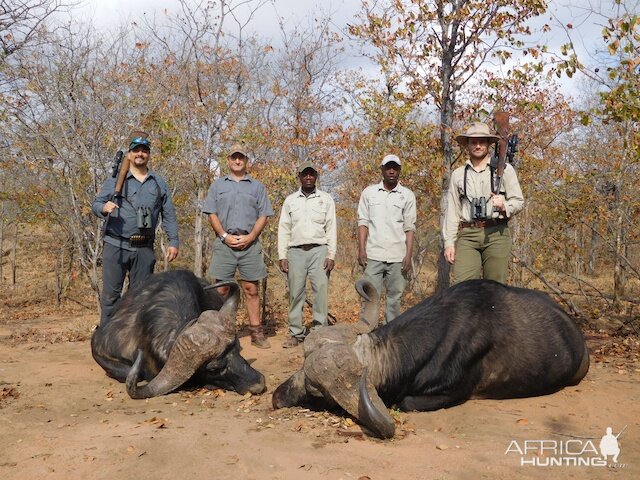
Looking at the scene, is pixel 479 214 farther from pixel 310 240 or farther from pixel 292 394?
pixel 292 394

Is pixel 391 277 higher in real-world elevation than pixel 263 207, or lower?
lower

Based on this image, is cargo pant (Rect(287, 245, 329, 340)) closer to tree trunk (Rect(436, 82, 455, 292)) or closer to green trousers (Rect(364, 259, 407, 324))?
green trousers (Rect(364, 259, 407, 324))

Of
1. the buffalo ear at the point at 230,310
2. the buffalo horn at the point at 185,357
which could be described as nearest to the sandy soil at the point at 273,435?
the buffalo horn at the point at 185,357

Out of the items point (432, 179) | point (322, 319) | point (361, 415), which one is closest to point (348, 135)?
point (432, 179)

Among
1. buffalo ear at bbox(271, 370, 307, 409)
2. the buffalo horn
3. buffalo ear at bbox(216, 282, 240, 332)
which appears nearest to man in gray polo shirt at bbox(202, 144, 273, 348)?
buffalo ear at bbox(216, 282, 240, 332)

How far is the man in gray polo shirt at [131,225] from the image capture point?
6480mm

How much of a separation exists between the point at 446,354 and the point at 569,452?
128 centimetres

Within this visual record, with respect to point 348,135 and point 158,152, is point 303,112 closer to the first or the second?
point 348,135

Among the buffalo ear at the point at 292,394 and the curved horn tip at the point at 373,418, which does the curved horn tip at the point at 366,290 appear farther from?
the curved horn tip at the point at 373,418

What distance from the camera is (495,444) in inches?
152

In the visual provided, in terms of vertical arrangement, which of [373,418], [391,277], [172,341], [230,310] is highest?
[391,277]

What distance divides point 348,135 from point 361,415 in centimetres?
959

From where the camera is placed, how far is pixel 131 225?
21.4 ft

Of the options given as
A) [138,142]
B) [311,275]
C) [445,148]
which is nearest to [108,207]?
[138,142]
